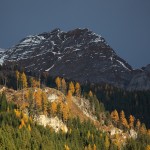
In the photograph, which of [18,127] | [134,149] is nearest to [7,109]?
[18,127]

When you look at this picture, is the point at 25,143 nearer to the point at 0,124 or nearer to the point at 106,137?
the point at 0,124

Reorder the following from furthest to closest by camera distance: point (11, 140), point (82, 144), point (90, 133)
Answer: point (90, 133), point (82, 144), point (11, 140)

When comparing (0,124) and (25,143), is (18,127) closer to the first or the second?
(0,124)

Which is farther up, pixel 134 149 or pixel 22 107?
pixel 22 107

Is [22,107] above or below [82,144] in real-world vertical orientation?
above

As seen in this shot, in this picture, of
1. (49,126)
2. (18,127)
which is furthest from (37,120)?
(18,127)

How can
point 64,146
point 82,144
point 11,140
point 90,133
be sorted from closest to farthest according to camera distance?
1. point 11,140
2. point 64,146
3. point 82,144
4. point 90,133

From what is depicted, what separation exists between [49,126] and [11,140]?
1738 inches

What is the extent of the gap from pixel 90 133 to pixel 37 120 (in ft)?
88.4

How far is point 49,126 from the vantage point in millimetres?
194000

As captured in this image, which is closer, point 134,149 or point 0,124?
point 0,124

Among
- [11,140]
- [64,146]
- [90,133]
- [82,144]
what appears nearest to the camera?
[11,140]

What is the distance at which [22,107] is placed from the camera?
652 ft

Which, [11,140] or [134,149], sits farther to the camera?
[134,149]
